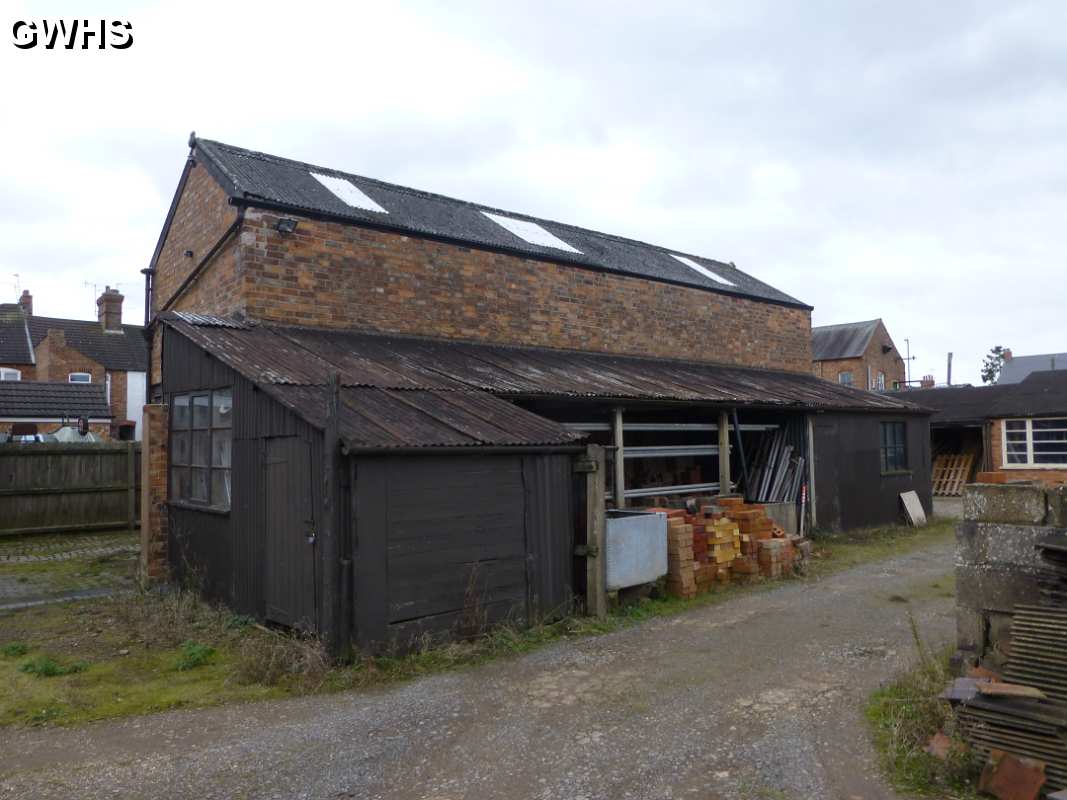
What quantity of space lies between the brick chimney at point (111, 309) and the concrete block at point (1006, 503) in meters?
40.1

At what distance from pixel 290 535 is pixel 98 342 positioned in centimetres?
3443

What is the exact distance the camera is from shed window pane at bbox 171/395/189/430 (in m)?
10.1

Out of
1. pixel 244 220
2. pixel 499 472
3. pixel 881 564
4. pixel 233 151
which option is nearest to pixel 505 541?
pixel 499 472

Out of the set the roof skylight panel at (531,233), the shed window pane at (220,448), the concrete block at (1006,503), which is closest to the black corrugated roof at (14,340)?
the roof skylight panel at (531,233)

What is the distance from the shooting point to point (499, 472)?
26.4 ft

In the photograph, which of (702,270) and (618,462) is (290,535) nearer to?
(618,462)

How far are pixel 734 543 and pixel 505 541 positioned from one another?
4.30 m

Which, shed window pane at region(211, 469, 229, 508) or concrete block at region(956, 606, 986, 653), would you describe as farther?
shed window pane at region(211, 469, 229, 508)

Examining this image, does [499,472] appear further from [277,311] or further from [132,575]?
[132,575]

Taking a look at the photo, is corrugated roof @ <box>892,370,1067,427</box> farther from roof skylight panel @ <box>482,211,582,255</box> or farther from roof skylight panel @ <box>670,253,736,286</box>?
roof skylight panel @ <box>482,211,582,255</box>

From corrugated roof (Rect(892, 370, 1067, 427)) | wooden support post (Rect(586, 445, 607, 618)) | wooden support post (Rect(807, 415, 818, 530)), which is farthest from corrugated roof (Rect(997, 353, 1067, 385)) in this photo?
wooden support post (Rect(586, 445, 607, 618))

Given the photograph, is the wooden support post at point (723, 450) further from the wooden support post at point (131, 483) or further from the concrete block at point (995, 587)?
the wooden support post at point (131, 483)

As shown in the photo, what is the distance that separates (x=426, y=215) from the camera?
14.9 meters

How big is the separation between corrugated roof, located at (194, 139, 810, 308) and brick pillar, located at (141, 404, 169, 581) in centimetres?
342
